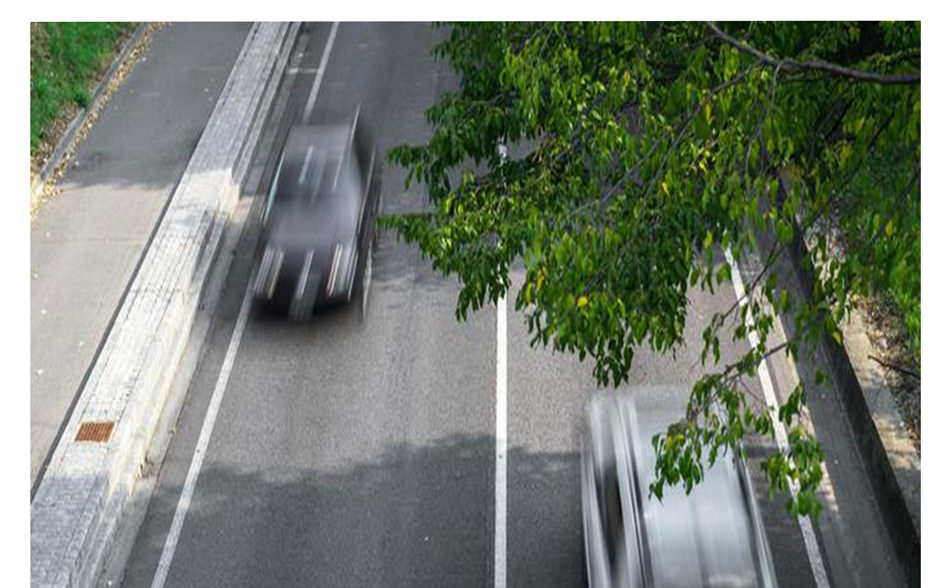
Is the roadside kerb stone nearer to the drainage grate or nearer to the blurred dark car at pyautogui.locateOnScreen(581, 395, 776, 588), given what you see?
the blurred dark car at pyautogui.locateOnScreen(581, 395, 776, 588)

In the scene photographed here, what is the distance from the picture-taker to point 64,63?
2238 centimetres

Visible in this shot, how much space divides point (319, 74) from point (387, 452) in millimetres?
11580

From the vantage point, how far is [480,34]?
11602 millimetres

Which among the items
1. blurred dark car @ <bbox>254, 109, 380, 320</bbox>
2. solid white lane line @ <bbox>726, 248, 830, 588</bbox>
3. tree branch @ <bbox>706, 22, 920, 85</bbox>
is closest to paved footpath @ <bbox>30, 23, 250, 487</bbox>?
blurred dark car @ <bbox>254, 109, 380, 320</bbox>

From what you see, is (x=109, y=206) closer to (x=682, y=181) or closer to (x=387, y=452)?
(x=387, y=452)

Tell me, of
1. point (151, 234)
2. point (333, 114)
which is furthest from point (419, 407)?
point (333, 114)

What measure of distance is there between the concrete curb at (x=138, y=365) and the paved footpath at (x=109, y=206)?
0.27 metres

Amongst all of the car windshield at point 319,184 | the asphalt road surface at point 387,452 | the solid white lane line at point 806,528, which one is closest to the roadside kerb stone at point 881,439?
the asphalt road surface at point 387,452

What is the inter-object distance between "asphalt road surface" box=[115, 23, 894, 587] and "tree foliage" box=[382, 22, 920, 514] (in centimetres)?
308

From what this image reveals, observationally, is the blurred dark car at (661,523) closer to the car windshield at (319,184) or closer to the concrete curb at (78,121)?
the car windshield at (319,184)

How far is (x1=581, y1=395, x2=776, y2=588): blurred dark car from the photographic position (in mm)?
10227

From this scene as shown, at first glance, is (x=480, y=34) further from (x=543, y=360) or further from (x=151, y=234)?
(x=151, y=234)

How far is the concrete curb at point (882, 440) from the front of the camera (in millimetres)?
12484

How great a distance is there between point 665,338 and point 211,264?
1040 centimetres
